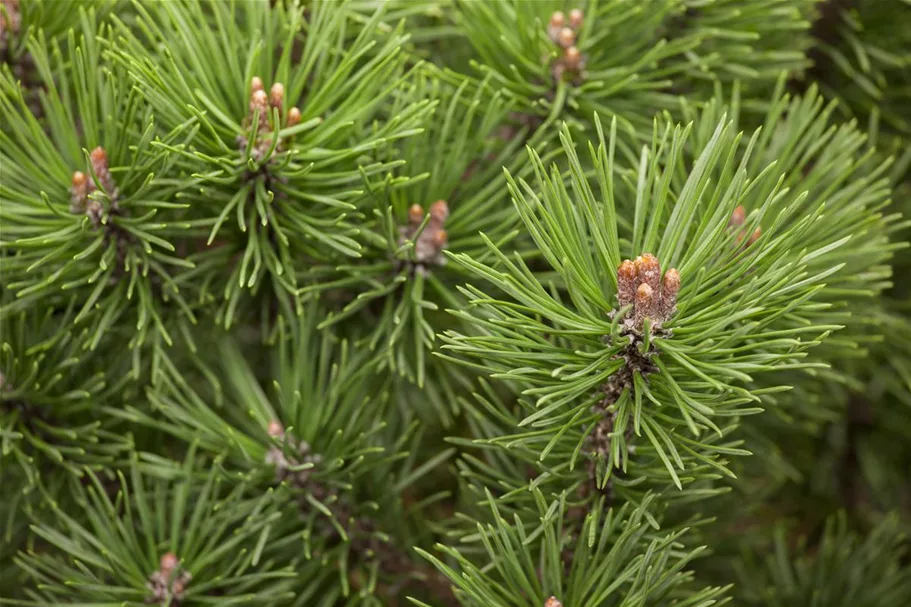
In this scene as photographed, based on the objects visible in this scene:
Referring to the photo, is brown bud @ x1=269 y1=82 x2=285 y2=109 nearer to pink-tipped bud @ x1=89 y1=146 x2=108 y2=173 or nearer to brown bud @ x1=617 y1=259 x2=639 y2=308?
pink-tipped bud @ x1=89 y1=146 x2=108 y2=173

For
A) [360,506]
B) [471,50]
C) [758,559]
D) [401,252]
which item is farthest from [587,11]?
[758,559]

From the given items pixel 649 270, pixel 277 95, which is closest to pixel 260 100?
pixel 277 95

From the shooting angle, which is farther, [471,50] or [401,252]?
[471,50]

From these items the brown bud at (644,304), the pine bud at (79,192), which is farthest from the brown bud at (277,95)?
the brown bud at (644,304)

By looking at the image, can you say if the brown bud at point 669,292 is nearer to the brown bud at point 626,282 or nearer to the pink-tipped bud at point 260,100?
the brown bud at point 626,282

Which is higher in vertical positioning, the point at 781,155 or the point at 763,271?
the point at 781,155

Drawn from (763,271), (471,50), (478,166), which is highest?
(471,50)

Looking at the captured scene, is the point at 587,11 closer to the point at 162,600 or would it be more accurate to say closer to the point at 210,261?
the point at 210,261
